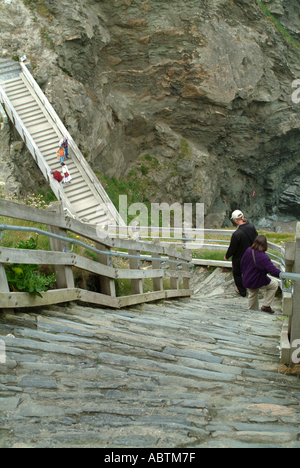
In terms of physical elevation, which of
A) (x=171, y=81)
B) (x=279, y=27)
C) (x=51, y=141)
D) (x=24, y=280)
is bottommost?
(x=24, y=280)

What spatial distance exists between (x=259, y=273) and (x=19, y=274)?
15.4ft

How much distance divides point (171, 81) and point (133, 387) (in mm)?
27977

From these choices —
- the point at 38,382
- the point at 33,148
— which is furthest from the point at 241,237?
the point at 33,148

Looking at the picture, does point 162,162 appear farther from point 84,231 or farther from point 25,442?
point 25,442

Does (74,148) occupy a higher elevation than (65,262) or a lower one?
higher

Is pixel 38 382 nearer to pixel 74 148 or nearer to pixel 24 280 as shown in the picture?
pixel 24 280

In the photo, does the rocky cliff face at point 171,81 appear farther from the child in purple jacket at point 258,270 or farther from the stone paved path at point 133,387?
the stone paved path at point 133,387

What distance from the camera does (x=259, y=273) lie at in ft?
24.1

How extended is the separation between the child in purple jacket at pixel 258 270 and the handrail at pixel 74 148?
11.4m

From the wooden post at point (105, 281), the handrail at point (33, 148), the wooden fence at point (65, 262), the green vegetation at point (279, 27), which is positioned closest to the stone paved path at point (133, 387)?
the wooden fence at point (65, 262)

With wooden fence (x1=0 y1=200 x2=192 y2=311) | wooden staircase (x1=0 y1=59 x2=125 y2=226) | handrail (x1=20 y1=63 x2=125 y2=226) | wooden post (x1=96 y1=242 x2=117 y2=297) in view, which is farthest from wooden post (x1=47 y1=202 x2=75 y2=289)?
handrail (x1=20 y1=63 x2=125 y2=226)

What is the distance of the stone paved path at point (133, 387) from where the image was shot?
2535 millimetres

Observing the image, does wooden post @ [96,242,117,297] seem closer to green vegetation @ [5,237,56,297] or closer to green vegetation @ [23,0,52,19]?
green vegetation @ [5,237,56,297]

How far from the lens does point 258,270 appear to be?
7316 millimetres
